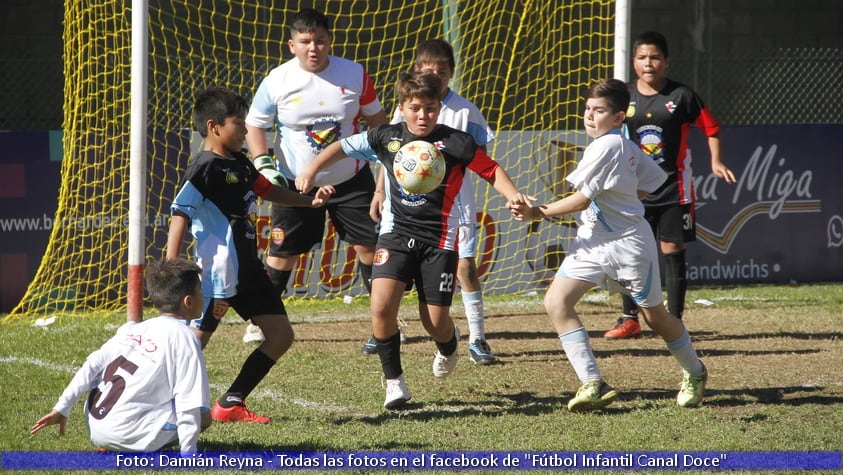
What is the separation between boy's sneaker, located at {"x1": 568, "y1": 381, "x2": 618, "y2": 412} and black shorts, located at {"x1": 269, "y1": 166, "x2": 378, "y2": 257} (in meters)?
2.18

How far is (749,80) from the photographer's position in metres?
15.9

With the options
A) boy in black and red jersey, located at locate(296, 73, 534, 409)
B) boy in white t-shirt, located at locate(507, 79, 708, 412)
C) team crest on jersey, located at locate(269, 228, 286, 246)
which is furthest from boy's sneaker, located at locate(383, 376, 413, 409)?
team crest on jersey, located at locate(269, 228, 286, 246)

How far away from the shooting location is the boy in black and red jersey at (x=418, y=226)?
539cm

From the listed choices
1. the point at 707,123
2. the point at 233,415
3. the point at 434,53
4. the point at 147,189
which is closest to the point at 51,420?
the point at 233,415

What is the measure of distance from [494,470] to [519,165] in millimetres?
5916

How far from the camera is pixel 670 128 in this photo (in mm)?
7473

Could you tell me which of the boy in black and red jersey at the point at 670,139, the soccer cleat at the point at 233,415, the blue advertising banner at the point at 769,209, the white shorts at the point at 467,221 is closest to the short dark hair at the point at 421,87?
the white shorts at the point at 467,221

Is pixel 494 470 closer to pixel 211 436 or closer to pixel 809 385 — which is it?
pixel 211 436

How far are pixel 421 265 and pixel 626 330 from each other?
277 centimetres

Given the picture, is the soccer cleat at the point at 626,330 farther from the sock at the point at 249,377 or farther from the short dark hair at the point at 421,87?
the sock at the point at 249,377

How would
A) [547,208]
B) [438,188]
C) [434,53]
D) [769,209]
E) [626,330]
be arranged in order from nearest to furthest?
1. [547,208]
2. [438,188]
3. [434,53]
4. [626,330]
5. [769,209]

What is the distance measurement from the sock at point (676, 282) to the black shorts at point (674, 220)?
139 mm

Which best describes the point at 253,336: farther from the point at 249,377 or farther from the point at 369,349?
the point at 249,377

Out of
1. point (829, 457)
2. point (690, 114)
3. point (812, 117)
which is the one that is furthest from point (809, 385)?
point (812, 117)
